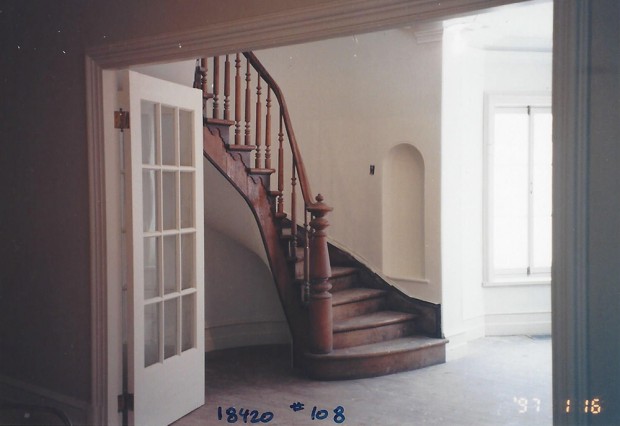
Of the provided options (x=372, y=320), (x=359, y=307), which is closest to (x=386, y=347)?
(x=372, y=320)

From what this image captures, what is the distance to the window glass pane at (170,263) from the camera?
371 cm

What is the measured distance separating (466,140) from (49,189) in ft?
12.6

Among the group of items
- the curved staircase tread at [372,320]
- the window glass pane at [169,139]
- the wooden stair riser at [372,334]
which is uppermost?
the window glass pane at [169,139]

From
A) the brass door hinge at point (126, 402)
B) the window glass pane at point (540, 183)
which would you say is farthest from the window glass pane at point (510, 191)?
the brass door hinge at point (126, 402)

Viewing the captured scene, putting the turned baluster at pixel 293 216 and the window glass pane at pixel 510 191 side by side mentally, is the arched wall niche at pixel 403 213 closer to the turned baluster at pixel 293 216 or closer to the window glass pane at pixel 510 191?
the window glass pane at pixel 510 191

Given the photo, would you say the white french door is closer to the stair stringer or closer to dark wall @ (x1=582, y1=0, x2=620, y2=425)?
the stair stringer

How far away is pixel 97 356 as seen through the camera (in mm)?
3225

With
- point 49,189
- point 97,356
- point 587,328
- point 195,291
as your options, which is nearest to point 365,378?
point 195,291

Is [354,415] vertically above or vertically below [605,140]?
below

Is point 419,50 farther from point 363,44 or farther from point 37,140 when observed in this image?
point 37,140

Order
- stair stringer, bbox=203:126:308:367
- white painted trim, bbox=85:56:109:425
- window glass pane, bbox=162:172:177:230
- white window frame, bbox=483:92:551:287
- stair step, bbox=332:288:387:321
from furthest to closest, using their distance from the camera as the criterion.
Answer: white window frame, bbox=483:92:551:287, stair step, bbox=332:288:387:321, stair stringer, bbox=203:126:308:367, window glass pane, bbox=162:172:177:230, white painted trim, bbox=85:56:109:425

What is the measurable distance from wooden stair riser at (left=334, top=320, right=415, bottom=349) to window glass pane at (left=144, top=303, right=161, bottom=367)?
174cm

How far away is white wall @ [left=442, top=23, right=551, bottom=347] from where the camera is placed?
212 inches

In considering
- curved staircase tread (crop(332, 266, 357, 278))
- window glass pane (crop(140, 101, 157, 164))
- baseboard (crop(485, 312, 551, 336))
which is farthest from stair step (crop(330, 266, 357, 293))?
Result: window glass pane (crop(140, 101, 157, 164))
